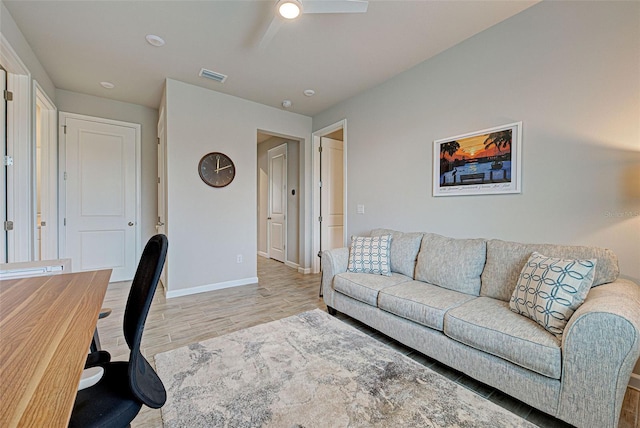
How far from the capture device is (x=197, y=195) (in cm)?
340

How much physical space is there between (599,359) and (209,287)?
3.59 m

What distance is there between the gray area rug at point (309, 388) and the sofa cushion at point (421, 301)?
12.3 inches

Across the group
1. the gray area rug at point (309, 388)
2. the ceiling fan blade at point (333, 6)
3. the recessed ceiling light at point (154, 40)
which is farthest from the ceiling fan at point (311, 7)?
the gray area rug at point (309, 388)

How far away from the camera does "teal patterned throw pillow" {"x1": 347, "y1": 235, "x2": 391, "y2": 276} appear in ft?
8.53

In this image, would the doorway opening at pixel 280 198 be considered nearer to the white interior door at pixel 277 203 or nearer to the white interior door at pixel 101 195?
the white interior door at pixel 277 203

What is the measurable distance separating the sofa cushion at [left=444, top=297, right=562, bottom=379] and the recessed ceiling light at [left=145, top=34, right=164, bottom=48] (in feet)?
10.7

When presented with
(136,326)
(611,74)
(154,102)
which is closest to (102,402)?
(136,326)

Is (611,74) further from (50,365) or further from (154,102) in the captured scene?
(154,102)

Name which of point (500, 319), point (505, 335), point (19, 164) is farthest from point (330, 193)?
point (19, 164)

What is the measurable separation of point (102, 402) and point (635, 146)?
2.94 meters

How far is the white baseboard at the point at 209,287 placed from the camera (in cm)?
325

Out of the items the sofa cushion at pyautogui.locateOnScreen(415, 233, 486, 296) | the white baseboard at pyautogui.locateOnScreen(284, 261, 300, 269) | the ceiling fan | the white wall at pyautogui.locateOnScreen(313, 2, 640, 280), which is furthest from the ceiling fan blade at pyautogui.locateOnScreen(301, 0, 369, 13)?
the white baseboard at pyautogui.locateOnScreen(284, 261, 300, 269)

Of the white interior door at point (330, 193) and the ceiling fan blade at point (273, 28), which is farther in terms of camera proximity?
the white interior door at point (330, 193)

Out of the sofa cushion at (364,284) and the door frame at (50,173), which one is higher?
the door frame at (50,173)
